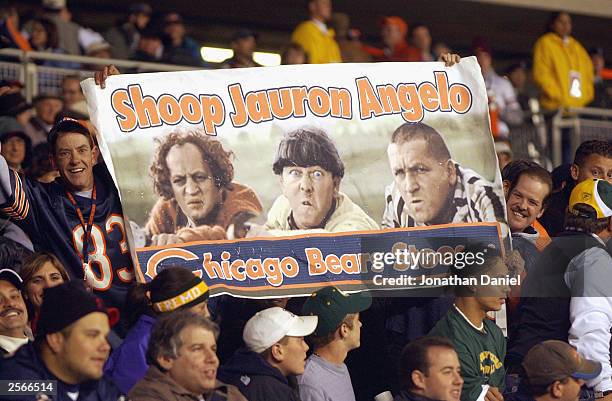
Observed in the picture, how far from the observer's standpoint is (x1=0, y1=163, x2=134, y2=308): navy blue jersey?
6.52 meters

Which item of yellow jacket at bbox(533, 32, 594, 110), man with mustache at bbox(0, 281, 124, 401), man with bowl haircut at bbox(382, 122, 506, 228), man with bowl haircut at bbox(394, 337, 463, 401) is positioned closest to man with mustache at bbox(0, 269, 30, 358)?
man with mustache at bbox(0, 281, 124, 401)

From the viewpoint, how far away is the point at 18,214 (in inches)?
256

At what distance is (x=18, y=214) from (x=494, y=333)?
89.9 inches

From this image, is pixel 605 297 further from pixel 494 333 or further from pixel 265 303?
pixel 265 303

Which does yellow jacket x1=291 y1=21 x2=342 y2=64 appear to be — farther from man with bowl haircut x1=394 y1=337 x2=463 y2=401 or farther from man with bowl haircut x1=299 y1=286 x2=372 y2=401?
man with bowl haircut x1=394 y1=337 x2=463 y2=401

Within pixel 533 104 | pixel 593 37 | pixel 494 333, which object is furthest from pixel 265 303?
pixel 593 37

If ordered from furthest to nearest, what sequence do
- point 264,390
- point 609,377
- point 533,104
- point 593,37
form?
1. point 593,37
2. point 533,104
3. point 609,377
4. point 264,390

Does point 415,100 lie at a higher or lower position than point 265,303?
higher

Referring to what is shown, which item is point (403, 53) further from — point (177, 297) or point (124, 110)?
point (177, 297)

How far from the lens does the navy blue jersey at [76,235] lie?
6523 millimetres

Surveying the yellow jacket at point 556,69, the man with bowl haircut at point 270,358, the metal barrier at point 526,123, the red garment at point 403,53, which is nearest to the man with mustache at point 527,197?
the man with bowl haircut at point 270,358

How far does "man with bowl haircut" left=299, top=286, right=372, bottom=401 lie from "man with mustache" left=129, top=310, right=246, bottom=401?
2.64 ft

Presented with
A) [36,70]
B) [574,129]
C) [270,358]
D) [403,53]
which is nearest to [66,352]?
[270,358]

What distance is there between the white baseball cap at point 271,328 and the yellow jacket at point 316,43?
6.27m
